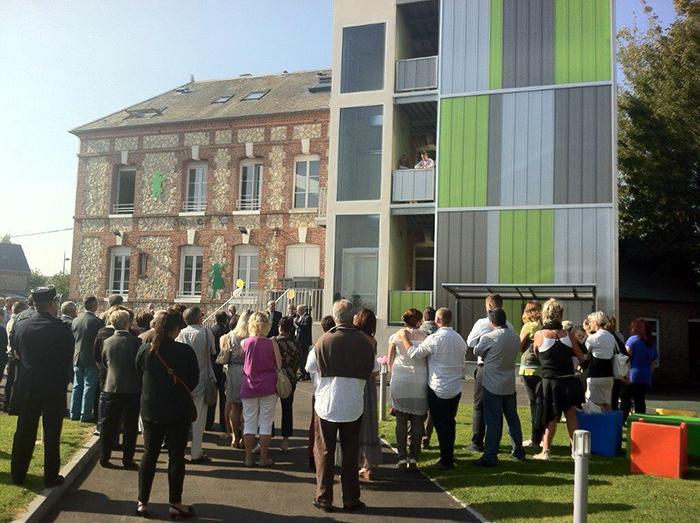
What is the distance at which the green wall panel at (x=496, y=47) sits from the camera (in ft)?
65.7

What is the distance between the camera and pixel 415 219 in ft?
73.3

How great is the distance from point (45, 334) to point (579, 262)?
48.3ft

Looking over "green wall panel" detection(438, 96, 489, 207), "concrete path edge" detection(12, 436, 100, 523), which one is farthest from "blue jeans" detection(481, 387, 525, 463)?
"green wall panel" detection(438, 96, 489, 207)

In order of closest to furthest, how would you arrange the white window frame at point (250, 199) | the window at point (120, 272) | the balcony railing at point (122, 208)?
the white window frame at point (250, 199), the window at point (120, 272), the balcony railing at point (122, 208)

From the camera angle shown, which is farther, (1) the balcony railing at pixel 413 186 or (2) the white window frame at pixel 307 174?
(2) the white window frame at pixel 307 174

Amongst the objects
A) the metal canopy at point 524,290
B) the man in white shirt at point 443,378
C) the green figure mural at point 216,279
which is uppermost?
the green figure mural at point 216,279

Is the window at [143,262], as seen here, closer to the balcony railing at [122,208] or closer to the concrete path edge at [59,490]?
the balcony railing at [122,208]

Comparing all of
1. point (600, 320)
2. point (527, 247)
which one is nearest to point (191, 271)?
point (527, 247)

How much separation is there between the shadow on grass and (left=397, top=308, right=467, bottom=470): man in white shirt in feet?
4.65

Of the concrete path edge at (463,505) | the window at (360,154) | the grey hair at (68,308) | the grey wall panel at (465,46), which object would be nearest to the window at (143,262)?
the window at (360,154)

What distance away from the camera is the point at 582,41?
19.2m

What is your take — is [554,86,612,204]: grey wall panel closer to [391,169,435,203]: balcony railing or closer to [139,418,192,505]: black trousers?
[391,169,435,203]: balcony railing

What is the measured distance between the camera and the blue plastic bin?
29.0 ft

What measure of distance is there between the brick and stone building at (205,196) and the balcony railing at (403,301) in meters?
4.83
